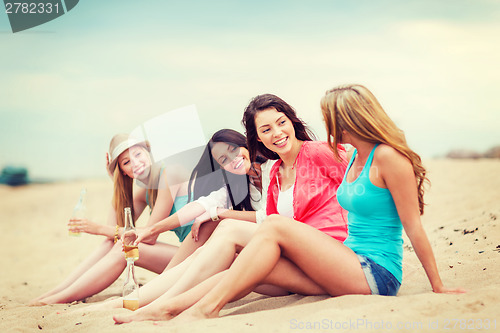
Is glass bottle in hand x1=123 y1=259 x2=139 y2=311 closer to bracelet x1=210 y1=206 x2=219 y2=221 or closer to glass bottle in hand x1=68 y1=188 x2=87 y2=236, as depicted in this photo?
bracelet x1=210 y1=206 x2=219 y2=221

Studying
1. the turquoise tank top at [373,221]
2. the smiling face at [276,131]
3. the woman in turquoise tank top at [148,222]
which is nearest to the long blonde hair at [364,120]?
the turquoise tank top at [373,221]

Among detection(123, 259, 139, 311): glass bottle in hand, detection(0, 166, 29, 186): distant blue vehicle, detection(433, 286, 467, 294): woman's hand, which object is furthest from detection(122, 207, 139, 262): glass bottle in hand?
detection(0, 166, 29, 186): distant blue vehicle

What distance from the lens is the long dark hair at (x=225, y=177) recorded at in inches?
165

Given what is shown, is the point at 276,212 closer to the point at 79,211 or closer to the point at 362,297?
the point at 362,297

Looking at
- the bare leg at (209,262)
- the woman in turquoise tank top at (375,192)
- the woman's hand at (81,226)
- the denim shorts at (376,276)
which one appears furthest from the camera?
the woman's hand at (81,226)

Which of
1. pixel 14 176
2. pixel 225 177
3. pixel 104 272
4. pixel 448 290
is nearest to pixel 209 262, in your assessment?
pixel 225 177

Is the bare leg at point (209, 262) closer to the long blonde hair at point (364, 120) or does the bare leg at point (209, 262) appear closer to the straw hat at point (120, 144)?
the long blonde hair at point (364, 120)

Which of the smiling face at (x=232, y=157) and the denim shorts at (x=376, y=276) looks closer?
the denim shorts at (x=376, y=276)

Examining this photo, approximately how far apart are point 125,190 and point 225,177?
43.1 inches

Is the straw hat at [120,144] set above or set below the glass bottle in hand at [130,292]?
above

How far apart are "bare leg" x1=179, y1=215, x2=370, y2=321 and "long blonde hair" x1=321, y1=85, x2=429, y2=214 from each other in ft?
1.90

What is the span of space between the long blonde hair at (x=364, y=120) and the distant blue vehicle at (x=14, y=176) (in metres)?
18.5

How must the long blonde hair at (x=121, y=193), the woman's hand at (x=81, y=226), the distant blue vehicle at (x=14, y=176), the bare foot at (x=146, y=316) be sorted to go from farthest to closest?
the distant blue vehicle at (x=14, y=176) < the long blonde hair at (x=121, y=193) < the woman's hand at (x=81, y=226) < the bare foot at (x=146, y=316)

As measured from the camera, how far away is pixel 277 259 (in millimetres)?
2957
